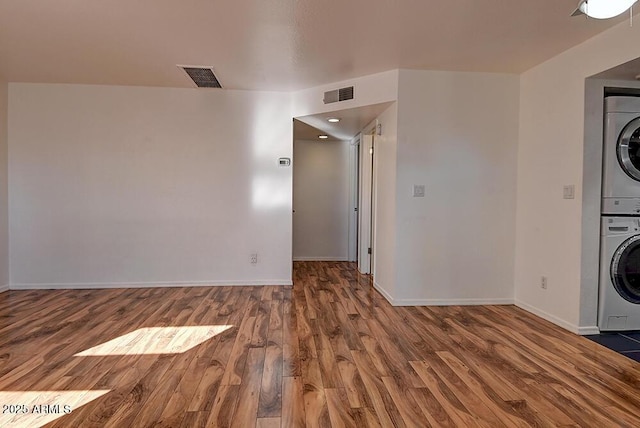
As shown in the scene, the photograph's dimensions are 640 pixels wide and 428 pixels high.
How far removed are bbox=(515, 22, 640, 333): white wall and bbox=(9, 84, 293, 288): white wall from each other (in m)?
2.62

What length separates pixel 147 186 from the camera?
438 cm

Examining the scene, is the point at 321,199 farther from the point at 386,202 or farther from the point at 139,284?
the point at 139,284

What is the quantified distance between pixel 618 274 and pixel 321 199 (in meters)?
4.24

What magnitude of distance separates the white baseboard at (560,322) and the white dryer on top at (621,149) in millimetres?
965

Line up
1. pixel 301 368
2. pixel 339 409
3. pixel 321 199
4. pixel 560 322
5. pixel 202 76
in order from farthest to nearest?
1. pixel 321 199
2. pixel 202 76
3. pixel 560 322
4. pixel 301 368
5. pixel 339 409

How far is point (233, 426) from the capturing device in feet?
5.57

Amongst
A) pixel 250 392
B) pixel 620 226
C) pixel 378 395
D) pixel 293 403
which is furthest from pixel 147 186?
pixel 620 226

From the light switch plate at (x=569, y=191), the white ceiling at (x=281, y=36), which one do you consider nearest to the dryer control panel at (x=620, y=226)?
the light switch plate at (x=569, y=191)

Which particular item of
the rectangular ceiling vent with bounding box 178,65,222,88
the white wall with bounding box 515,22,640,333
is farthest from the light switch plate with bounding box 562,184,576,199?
the rectangular ceiling vent with bounding box 178,65,222,88

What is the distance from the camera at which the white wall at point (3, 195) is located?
4098 mm

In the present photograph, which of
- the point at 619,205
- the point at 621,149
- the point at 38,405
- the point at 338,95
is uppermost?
the point at 338,95

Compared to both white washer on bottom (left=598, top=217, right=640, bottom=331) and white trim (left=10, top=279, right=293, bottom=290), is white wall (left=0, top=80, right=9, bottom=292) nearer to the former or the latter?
white trim (left=10, top=279, right=293, bottom=290)

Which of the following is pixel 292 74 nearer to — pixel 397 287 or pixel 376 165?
pixel 376 165

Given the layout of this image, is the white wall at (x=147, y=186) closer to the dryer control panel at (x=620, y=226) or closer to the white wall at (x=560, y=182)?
the white wall at (x=560, y=182)
